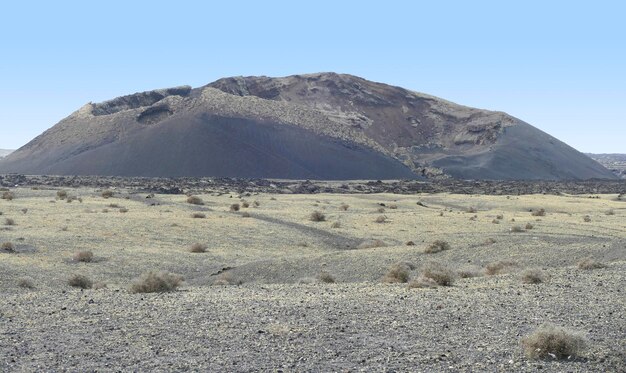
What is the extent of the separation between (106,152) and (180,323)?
381 ft

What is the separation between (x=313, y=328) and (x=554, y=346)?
385cm

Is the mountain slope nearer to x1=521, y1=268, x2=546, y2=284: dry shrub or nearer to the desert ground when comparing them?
the desert ground

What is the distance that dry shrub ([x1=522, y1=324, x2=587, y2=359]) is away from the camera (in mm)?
10289

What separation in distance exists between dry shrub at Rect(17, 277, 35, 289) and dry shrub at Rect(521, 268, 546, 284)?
13.5 metres

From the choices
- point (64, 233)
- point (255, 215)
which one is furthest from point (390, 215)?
point (64, 233)

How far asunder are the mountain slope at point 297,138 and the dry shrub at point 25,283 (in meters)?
93.0

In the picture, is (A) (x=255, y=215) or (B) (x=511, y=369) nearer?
(B) (x=511, y=369)

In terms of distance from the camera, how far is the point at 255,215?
1869 inches

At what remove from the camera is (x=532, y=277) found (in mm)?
17312

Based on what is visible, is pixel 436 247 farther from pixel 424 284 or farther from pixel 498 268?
pixel 424 284

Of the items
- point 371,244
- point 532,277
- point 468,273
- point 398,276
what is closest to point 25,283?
point 398,276

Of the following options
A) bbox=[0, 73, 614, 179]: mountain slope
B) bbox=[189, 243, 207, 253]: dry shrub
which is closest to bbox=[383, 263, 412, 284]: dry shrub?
bbox=[189, 243, 207, 253]: dry shrub

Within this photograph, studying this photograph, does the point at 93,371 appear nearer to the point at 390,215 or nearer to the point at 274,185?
the point at 390,215

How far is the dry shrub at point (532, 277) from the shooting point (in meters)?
17.3
